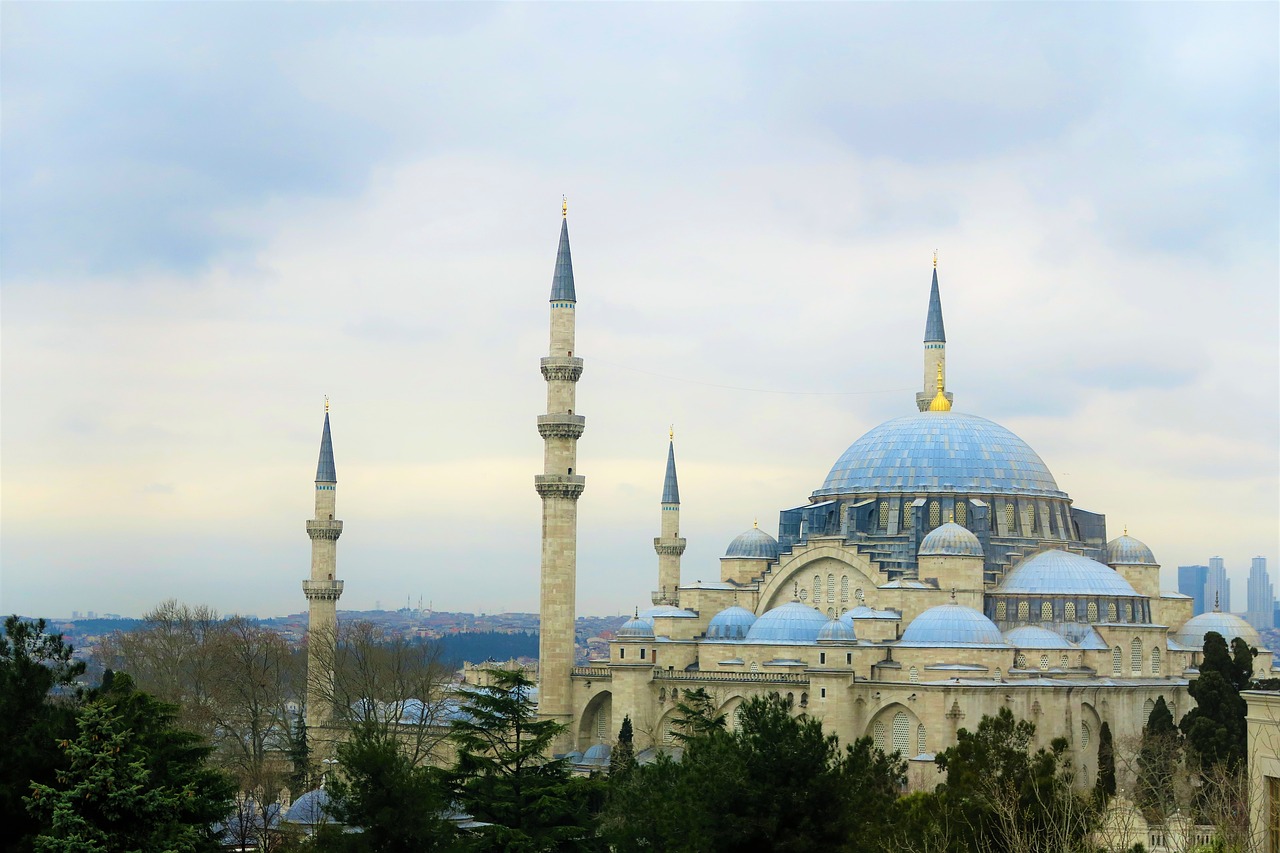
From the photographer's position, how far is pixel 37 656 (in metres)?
21.5

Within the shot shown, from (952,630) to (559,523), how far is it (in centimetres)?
909

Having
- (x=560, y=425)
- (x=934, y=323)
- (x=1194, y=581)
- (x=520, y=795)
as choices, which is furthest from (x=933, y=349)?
(x=1194, y=581)

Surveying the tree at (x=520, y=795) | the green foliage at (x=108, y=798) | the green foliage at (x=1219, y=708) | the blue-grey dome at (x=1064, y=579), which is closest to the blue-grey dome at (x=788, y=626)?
the blue-grey dome at (x=1064, y=579)

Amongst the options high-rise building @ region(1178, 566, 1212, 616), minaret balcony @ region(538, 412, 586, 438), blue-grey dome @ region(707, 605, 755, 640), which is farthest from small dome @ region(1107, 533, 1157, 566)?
high-rise building @ region(1178, 566, 1212, 616)

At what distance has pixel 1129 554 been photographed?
151 ft

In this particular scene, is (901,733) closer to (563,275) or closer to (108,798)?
(563,275)

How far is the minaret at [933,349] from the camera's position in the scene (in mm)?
49281

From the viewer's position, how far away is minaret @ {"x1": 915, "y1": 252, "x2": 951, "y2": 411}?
49.3 metres

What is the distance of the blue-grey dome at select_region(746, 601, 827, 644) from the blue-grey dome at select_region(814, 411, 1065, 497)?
17.5 ft

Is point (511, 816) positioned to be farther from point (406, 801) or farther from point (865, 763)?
point (865, 763)

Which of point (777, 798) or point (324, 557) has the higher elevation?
point (324, 557)

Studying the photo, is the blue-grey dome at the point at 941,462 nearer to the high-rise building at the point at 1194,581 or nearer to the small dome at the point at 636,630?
the small dome at the point at 636,630

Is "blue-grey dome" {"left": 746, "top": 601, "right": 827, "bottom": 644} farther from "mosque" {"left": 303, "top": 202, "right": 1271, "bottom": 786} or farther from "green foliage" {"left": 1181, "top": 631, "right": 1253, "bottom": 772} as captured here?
"green foliage" {"left": 1181, "top": 631, "right": 1253, "bottom": 772}

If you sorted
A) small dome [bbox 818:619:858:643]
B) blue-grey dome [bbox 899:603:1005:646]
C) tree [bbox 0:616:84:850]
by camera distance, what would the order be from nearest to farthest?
tree [bbox 0:616:84:850] < blue-grey dome [bbox 899:603:1005:646] < small dome [bbox 818:619:858:643]
